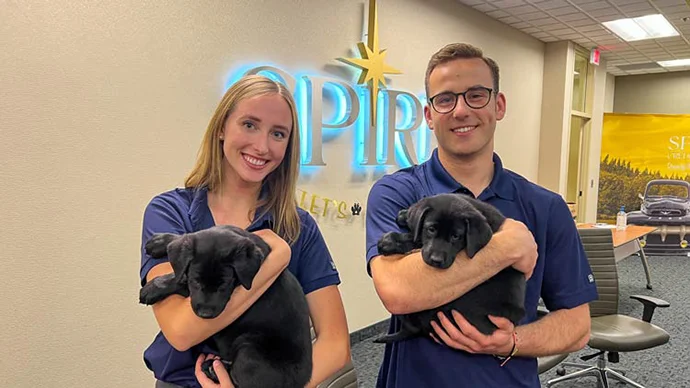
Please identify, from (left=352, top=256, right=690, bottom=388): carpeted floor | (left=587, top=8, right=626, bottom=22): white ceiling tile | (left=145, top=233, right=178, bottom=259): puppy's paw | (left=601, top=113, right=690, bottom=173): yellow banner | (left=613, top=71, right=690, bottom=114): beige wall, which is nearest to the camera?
(left=145, top=233, right=178, bottom=259): puppy's paw

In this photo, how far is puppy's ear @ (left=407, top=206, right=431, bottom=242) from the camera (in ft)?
4.05

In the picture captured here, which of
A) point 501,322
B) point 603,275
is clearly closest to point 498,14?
point 603,275

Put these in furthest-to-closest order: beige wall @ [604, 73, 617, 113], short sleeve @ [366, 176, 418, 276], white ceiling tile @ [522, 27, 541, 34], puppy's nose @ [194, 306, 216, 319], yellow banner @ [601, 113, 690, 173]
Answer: beige wall @ [604, 73, 617, 113] < yellow banner @ [601, 113, 690, 173] < white ceiling tile @ [522, 27, 541, 34] < short sleeve @ [366, 176, 418, 276] < puppy's nose @ [194, 306, 216, 319]

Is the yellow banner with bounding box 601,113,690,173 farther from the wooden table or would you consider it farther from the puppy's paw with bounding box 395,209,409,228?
the puppy's paw with bounding box 395,209,409,228

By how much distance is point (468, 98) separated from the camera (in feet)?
4.60

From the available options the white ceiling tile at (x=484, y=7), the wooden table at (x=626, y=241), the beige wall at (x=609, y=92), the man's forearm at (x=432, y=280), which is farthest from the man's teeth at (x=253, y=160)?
the beige wall at (x=609, y=92)

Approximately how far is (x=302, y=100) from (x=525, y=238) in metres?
2.50

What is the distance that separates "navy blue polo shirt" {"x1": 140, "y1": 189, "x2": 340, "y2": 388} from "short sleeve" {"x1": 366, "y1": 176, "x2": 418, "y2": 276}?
0.15 m

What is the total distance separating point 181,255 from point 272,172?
0.44 m

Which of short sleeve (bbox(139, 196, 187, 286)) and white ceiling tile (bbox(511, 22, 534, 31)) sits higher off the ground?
white ceiling tile (bbox(511, 22, 534, 31))

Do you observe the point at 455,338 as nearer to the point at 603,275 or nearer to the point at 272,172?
the point at 272,172

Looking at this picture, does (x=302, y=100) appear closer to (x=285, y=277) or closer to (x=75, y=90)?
(x=75, y=90)

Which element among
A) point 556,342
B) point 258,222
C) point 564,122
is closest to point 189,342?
point 258,222

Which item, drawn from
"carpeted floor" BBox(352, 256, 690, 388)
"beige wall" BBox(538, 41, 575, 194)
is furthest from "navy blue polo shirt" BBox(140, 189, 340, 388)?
"beige wall" BBox(538, 41, 575, 194)
